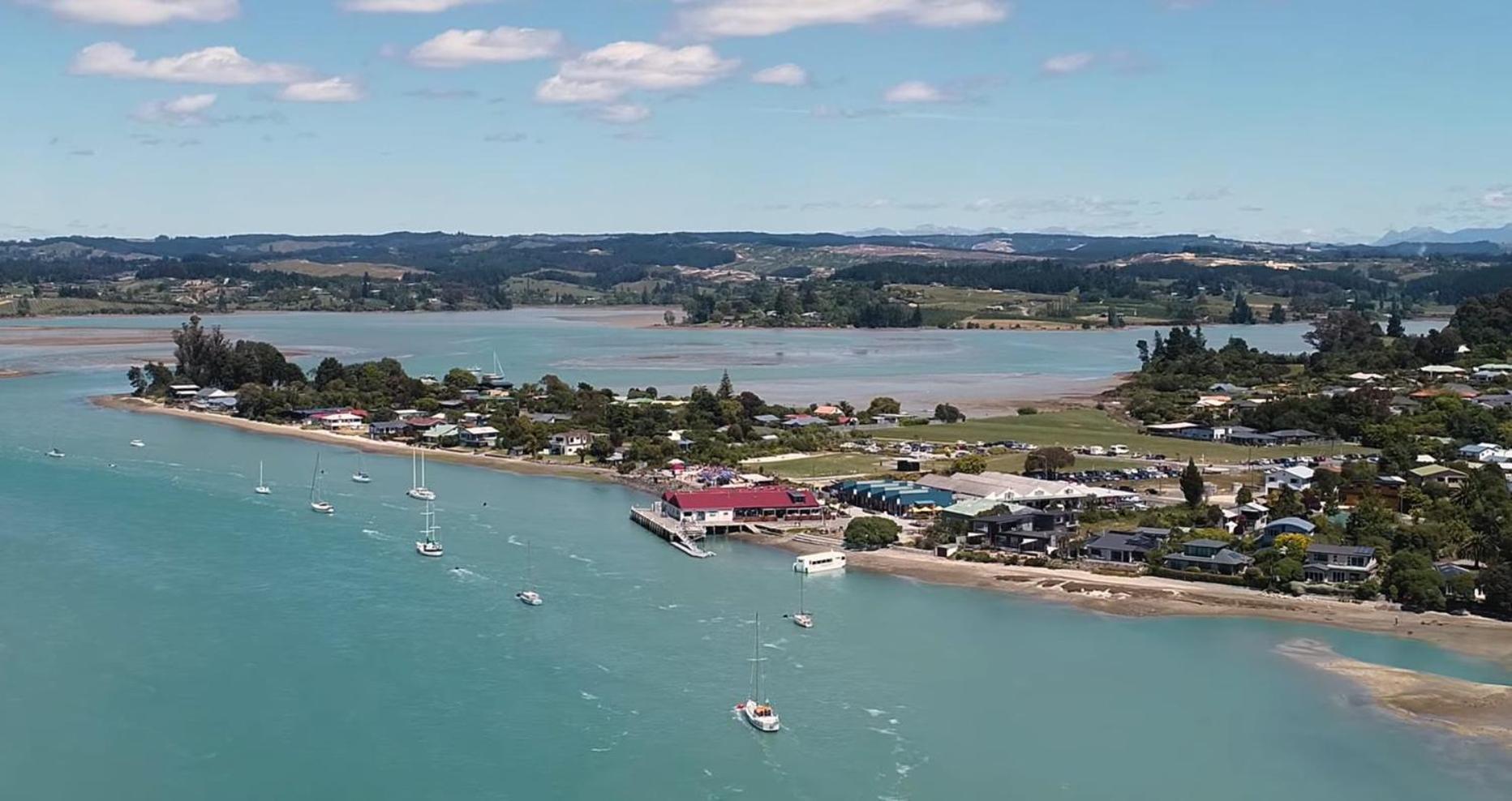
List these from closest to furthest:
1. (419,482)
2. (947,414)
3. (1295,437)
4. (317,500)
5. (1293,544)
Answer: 1. (1293,544)
2. (317,500)
3. (419,482)
4. (1295,437)
5. (947,414)

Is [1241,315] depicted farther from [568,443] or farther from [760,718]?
[760,718]

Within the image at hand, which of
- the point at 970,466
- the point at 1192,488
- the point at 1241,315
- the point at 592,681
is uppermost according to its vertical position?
the point at 1241,315

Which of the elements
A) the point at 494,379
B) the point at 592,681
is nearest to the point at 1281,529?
the point at 592,681

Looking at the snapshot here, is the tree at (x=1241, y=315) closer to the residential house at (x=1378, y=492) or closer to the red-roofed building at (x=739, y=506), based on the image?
the residential house at (x=1378, y=492)

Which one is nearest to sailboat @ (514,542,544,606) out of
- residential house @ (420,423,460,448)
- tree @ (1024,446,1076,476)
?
tree @ (1024,446,1076,476)

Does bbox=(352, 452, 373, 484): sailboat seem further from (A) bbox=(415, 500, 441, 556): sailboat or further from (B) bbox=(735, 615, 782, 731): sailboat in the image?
(B) bbox=(735, 615, 782, 731): sailboat

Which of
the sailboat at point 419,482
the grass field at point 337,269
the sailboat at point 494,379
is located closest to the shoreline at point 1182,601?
the sailboat at point 419,482
